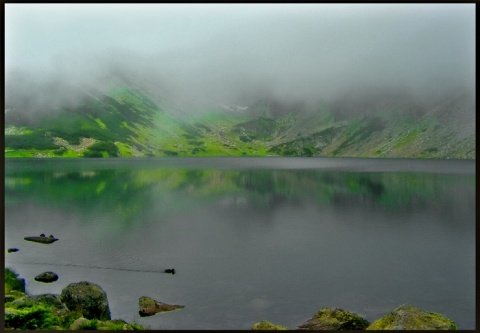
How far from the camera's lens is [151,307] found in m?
10.5

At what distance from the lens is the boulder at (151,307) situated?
10297mm

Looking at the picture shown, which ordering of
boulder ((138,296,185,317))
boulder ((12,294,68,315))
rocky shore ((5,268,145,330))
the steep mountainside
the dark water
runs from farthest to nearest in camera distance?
the steep mountainside, the dark water, boulder ((138,296,185,317)), boulder ((12,294,68,315)), rocky shore ((5,268,145,330))

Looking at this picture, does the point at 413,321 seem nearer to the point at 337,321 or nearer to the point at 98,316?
the point at 337,321

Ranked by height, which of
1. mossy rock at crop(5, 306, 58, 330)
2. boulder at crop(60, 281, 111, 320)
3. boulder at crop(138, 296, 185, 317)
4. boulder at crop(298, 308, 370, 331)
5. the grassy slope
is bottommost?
boulder at crop(138, 296, 185, 317)

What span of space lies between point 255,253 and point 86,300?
9934 mm

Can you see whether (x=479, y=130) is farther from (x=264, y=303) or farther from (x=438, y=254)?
(x=438, y=254)

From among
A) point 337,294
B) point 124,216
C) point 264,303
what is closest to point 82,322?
point 264,303

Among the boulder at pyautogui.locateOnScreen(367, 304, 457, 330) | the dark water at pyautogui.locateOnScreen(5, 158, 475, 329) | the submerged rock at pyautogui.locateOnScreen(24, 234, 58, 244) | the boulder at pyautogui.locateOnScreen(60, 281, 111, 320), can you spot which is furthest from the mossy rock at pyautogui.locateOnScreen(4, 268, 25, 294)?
the boulder at pyautogui.locateOnScreen(367, 304, 457, 330)

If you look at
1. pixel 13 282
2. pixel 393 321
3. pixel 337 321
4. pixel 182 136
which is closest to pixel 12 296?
pixel 13 282

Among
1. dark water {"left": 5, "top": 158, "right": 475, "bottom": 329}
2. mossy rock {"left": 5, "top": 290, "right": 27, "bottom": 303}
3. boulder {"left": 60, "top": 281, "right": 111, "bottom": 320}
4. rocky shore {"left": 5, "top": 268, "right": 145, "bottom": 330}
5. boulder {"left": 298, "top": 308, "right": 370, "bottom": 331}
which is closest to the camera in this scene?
rocky shore {"left": 5, "top": 268, "right": 145, "bottom": 330}

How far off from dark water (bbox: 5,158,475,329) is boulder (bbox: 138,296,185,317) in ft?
0.69

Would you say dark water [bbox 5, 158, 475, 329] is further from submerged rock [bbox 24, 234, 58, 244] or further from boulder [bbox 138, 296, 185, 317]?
submerged rock [bbox 24, 234, 58, 244]

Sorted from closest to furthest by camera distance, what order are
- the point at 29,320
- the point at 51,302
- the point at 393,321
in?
the point at 29,320, the point at 393,321, the point at 51,302

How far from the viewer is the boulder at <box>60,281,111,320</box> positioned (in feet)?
29.3
